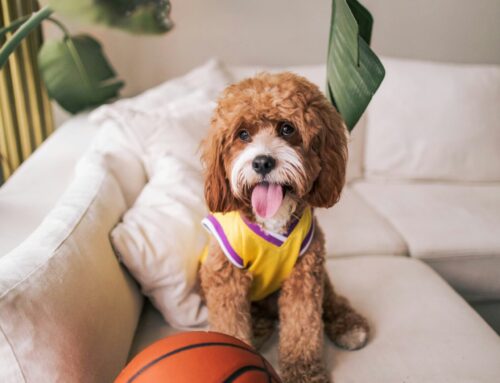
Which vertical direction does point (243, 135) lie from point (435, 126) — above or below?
above

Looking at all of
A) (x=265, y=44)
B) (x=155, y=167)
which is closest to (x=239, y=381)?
(x=155, y=167)

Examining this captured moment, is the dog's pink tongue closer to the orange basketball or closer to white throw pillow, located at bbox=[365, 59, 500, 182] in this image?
the orange basketball

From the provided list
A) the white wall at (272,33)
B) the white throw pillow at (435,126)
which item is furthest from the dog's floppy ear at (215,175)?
the white wall at (272,33)

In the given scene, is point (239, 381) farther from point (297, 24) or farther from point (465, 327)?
point (297, 24)

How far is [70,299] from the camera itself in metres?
0.96

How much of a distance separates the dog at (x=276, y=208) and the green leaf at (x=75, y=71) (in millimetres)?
1256

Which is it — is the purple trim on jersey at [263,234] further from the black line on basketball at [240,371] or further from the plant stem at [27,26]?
the plant stem at [27,26]

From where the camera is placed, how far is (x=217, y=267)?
122cm

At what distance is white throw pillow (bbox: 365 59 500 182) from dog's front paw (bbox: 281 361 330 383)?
1.29 metres

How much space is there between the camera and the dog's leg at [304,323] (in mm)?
1205

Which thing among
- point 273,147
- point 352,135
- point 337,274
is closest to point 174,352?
point 273,147

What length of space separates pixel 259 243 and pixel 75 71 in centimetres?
142

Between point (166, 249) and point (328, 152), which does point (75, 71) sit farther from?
point (328, 152)

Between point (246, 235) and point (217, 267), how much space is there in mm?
120
